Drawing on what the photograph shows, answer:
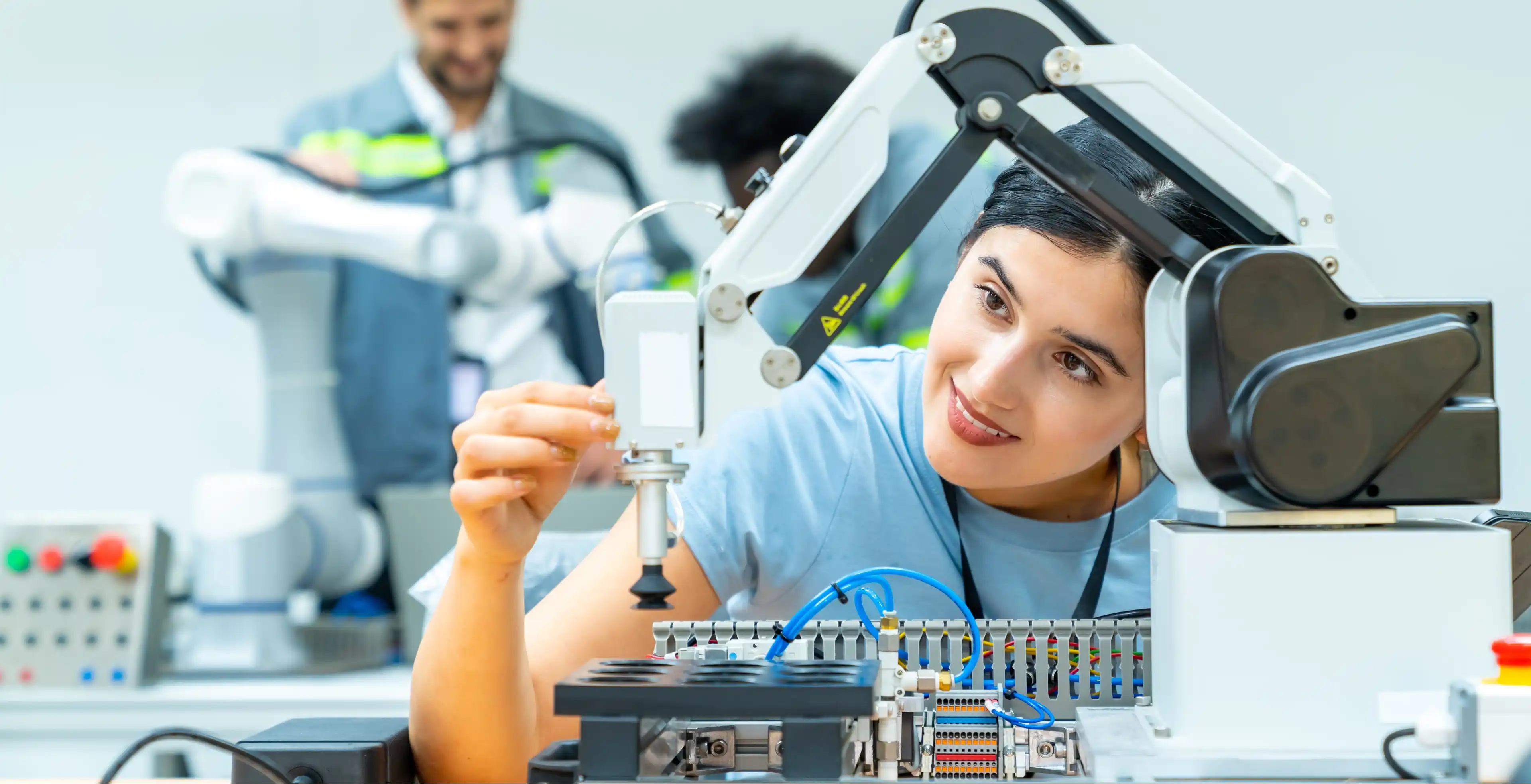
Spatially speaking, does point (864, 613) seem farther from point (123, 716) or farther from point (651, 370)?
point (123, 716)

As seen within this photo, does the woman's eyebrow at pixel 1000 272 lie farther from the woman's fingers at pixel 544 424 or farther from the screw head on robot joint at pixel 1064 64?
the woman's fingers at pixel 544 424

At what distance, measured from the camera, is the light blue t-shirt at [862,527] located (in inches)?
50.4

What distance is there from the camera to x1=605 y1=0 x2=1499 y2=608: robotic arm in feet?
2.39

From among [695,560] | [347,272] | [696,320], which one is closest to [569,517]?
[347,272]

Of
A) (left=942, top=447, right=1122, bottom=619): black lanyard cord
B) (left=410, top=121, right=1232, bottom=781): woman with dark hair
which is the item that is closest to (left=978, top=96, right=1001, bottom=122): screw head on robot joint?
(left=410, top=121, right=1232, bottom=781): woman with dark hair

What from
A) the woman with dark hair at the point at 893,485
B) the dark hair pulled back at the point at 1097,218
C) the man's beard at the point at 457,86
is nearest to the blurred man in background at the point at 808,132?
the man's beard at the point at 457,86

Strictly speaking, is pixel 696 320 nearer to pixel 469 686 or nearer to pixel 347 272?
pixel 469 686

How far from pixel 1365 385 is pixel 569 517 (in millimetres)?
1547

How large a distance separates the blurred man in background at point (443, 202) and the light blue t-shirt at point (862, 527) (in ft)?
3.55

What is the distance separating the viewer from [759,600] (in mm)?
1331

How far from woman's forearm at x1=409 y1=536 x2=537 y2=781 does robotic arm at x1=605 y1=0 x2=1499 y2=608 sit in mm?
216

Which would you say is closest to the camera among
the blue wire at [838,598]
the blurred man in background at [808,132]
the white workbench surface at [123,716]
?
the blue wire at [838,598]

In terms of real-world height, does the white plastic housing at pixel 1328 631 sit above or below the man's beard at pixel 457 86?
below

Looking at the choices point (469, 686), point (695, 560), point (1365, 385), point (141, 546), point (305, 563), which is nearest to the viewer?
point (1365, 385)
